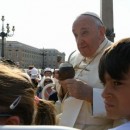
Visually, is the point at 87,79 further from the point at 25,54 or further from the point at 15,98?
the point at 25,54

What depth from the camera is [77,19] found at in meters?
3.10

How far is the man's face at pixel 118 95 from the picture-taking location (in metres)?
1.44

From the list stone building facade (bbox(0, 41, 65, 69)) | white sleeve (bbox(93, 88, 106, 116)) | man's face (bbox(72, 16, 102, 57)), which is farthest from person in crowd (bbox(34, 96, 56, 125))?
stone building facade (bbox(0, 41, 65, 69))

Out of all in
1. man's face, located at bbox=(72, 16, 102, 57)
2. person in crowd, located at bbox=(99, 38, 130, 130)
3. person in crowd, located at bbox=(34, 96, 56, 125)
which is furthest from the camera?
man's face, located at bbox=(72, 16, 102, 57)

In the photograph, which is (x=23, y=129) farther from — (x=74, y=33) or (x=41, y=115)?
(x=74, y=33)

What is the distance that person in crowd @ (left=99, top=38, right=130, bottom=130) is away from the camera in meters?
1.40

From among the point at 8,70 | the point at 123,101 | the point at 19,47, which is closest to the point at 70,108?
the point at 123,101

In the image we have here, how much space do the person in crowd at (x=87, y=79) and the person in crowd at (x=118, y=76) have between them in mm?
1244

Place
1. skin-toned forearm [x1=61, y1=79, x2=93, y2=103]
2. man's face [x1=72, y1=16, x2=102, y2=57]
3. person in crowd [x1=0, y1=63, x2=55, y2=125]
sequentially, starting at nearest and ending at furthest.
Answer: person in crowd [x1=0, y1=63, x2=55, y2=125] → skin-toned forearm [x1=61, y1=79, x2=93, y2=103] → man's face [x1=72, y1=16, x2=102, y2=57]

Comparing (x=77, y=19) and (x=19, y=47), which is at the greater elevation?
(x=77, y=19)

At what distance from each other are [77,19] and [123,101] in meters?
1.71

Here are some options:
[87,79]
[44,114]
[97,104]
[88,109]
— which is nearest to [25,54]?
[87,79]

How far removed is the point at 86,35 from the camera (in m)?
2.98

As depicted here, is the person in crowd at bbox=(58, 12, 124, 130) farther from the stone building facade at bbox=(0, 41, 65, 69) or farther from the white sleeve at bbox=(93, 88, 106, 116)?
the stone building facade at bbox=(0, 41, 65, 69)
